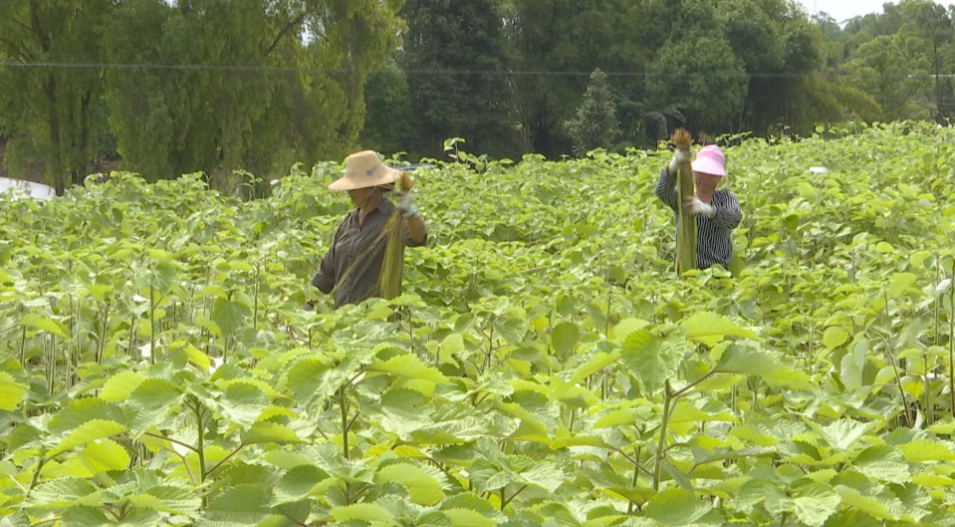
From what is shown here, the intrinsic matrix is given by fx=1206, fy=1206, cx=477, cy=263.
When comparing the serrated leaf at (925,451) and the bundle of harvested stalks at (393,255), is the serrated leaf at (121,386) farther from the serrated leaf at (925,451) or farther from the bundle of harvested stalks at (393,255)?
the bundle of harvested stalks at (393,255)

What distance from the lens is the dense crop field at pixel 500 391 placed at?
163cm

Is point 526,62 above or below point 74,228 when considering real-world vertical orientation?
above

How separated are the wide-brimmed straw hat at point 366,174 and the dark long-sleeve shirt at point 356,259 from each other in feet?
0.34

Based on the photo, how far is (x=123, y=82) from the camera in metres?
21.6

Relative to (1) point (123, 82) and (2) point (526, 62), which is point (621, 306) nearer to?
(1) point (123, 82)

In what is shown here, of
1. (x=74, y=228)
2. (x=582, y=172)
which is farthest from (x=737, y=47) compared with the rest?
(x=74, y=228)

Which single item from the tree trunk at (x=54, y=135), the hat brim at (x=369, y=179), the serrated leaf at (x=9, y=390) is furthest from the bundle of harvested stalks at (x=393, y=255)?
the tree trunk at (x=54, y=135)

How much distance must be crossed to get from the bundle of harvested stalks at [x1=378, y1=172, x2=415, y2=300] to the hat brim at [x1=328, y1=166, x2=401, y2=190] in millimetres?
133

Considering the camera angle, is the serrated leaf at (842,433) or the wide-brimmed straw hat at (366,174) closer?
the serrated leaf at (842,433)

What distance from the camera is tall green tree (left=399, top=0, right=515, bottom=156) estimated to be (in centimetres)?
4291

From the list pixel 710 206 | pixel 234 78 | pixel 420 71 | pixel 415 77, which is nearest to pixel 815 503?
pixel 710 206

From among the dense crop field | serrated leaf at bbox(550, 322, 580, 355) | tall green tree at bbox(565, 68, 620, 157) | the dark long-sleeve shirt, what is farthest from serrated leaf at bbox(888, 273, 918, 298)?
tall green tree at bbox(565, 68, 620, 157)

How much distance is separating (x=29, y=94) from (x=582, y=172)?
14165 millimetres

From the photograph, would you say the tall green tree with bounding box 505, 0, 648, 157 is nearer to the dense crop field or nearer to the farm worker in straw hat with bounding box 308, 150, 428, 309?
the dense crop field
